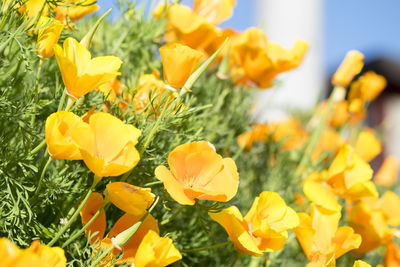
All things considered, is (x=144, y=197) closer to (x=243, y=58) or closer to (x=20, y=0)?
(x=20, y=0)

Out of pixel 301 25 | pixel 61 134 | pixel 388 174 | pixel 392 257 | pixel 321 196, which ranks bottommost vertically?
pixel 301 25

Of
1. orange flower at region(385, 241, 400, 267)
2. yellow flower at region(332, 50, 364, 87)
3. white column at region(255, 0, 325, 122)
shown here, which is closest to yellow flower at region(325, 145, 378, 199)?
orange flower at region(385, 241, 400, 267)

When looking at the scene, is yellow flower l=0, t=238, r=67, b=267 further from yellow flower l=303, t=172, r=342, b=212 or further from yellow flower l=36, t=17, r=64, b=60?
yellow flower l=303, t=172, r=342, b=212

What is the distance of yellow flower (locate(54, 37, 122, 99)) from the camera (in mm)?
423

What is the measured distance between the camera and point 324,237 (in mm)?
531

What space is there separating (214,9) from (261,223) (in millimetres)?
367

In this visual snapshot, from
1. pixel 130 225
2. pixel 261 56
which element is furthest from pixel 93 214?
pixel 261 56

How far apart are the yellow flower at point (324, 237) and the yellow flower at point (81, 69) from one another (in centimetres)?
26

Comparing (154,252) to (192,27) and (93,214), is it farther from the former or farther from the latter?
(192,27)

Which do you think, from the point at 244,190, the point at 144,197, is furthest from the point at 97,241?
the point at 244,190

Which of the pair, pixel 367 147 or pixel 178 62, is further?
pixel 367 147

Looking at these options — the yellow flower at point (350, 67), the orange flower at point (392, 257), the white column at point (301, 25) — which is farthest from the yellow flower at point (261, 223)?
the white column at point (301, 25)

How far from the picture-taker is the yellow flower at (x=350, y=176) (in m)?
0.58

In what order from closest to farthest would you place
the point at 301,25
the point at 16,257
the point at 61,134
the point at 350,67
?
1. the point at 16,257
2. the point at 61,134
3. the point at 350,67
4. the point at 301,25
